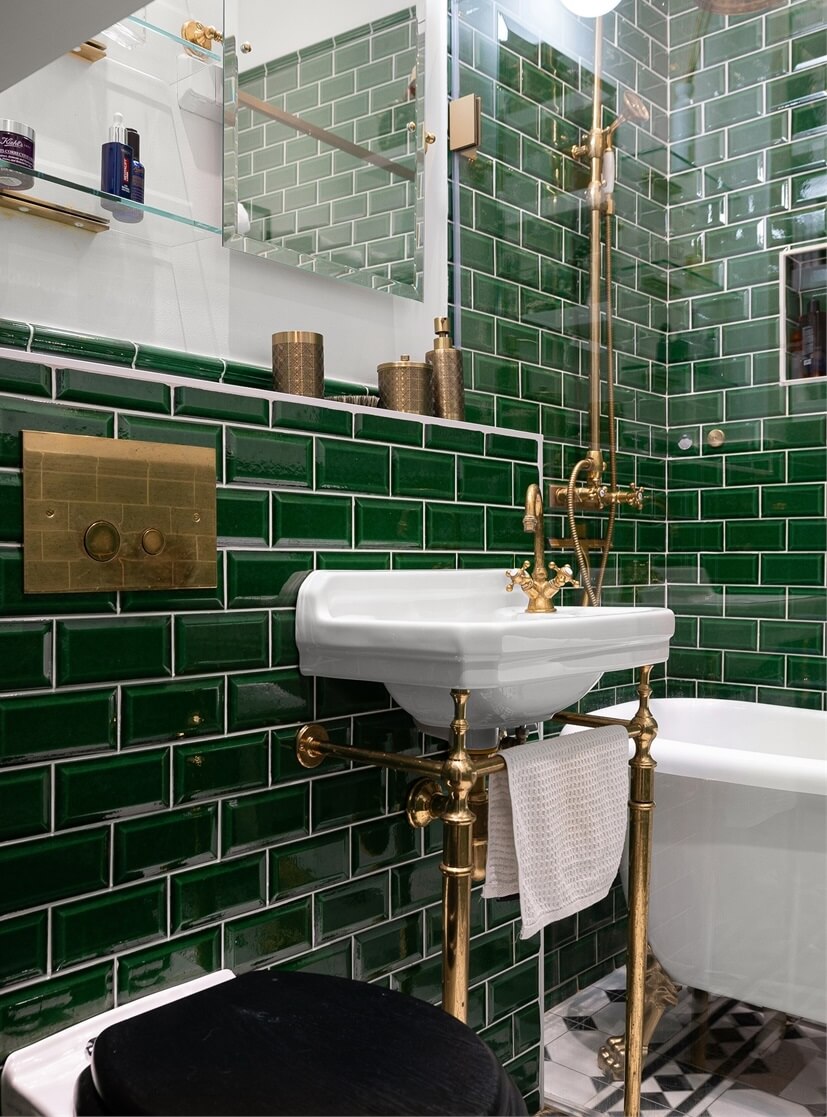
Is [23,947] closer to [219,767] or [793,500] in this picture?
[219,767]

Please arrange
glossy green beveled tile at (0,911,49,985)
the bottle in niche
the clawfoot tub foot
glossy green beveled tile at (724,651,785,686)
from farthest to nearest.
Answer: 1. glossy green beveled tile at (724,651,785,686)
2. the clawfoot tub foot
3. the bottle in niche
4. glossy green beveled tile at (0,911,49,985)

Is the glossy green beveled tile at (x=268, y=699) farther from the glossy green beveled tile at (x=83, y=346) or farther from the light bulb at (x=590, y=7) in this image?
the light bulb at (x=590, y=7)

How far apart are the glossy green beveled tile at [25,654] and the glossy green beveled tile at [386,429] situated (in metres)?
0.76

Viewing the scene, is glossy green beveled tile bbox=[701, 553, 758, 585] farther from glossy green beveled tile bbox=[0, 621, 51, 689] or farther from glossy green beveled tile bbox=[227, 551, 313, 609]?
glossy green beveled tile bbox=[0, 621, 51, 689]

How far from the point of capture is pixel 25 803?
1.40m

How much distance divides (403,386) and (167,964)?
3.99 feet

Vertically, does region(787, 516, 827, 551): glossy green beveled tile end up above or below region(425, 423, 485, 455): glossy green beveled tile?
below

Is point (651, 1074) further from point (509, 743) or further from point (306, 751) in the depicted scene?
point (306, 751)

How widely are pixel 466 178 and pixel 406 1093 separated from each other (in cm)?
215

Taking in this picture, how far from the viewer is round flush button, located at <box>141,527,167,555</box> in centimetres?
154

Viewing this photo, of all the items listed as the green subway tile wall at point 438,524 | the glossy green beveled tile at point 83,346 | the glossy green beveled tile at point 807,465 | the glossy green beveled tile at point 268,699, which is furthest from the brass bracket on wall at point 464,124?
the glossy green beveled tile at point 268,699

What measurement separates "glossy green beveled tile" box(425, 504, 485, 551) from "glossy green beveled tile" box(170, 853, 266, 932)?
78cm

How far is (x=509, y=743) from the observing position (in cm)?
213

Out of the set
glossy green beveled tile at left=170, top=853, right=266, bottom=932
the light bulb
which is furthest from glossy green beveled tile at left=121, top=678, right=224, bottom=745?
the light bulb
